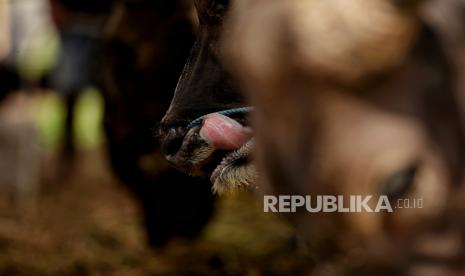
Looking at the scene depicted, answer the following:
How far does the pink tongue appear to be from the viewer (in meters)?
1.10

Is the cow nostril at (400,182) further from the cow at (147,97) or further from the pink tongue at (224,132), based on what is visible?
the cow at (147,97)

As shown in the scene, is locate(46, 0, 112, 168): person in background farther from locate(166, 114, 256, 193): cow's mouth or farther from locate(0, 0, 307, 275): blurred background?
locate(166, 114, 256, 193): cow's mouth

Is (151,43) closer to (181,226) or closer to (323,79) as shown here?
(181,226)

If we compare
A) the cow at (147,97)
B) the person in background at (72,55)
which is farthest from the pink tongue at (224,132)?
the person in background at (72,55)

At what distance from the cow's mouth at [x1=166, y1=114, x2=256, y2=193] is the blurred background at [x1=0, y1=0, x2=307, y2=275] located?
78 centimetres

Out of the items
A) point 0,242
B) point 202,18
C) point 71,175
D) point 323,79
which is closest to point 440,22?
point 323,79

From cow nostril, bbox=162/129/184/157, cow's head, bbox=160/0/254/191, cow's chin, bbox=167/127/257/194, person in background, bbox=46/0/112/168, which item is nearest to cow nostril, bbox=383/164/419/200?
cow's chin, bbox=167/127/257/194

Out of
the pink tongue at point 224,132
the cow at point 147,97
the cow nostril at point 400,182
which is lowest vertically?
the cow at point 147,97

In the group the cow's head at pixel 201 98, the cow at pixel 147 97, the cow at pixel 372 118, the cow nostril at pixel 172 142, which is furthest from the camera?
the cow at pixel 147 97

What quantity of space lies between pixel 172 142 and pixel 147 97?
72 cm

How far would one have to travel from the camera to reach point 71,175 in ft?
13.4

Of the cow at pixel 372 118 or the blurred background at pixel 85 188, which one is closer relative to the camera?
the cow at pixel 372 118

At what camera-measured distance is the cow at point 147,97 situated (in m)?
2.02

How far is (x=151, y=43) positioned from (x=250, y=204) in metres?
1.35
